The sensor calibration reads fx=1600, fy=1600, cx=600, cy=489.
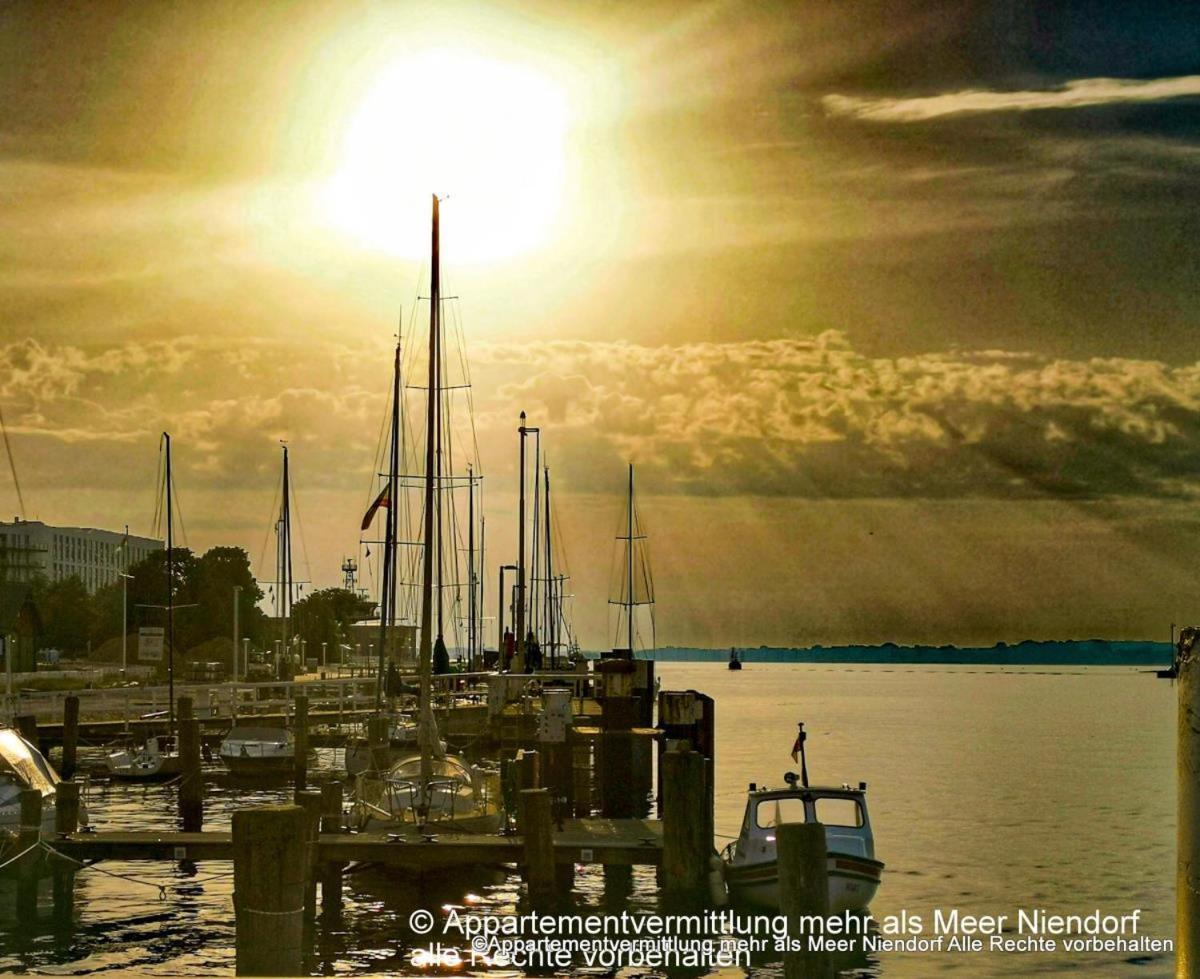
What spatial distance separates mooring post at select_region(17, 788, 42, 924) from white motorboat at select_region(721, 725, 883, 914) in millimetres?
12395

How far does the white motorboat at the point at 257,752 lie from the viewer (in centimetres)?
5875

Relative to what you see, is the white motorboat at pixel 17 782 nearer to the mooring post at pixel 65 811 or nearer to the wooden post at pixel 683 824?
the mooring post at pixel 65 811

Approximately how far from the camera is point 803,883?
15.0 meters

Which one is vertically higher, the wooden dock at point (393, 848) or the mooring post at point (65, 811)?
the mooring post at point (65, 811)

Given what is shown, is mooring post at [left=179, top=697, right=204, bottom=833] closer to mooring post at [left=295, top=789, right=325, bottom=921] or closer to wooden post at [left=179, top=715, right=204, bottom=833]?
wooden post at [left=179, top=715, right=204, bottom=833]

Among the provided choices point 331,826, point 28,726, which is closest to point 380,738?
point 28,726

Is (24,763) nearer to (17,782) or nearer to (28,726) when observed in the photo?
(17,782)

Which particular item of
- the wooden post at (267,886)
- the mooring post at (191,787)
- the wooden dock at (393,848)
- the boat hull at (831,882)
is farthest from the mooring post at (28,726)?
the wooden post at (267,886)

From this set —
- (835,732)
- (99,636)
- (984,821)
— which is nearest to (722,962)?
(984,821)

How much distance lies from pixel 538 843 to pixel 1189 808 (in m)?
20.1

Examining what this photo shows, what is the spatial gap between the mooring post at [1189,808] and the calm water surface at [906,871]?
22.6m

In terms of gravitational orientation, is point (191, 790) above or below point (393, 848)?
above

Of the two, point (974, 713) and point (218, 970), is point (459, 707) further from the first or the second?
point (974, 713)

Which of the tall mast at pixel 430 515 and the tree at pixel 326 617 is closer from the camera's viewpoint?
the tall mast at pixel 430 515
